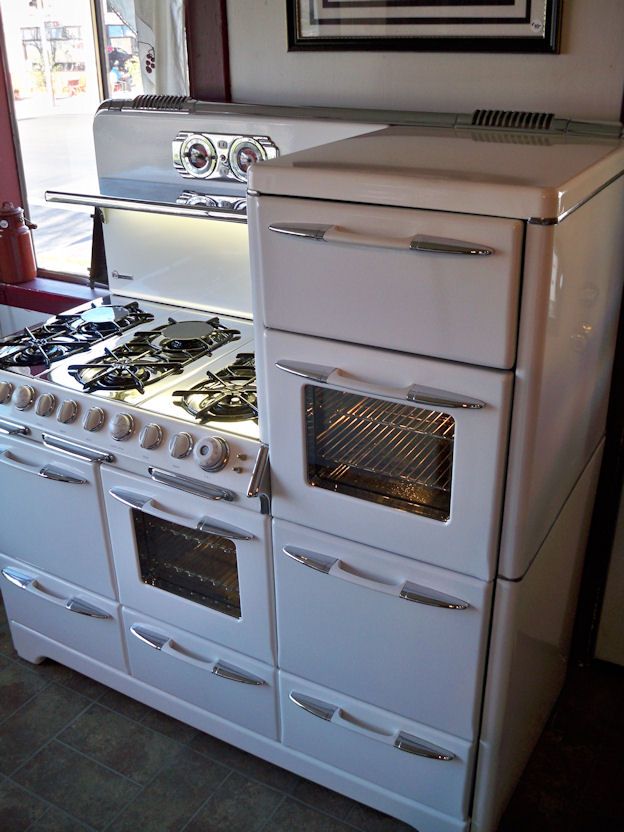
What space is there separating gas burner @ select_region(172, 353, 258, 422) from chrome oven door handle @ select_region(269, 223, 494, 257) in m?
0.48

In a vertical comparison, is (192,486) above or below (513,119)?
below

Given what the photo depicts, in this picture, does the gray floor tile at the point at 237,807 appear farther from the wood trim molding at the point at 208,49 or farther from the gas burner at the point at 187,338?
Result: the wood trim molding at the point at 208,49

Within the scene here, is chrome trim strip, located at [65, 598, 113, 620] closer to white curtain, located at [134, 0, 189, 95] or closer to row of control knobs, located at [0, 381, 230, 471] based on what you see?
row of control knobs, located at [0, 381, 230, 471]

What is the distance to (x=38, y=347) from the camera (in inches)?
87.9

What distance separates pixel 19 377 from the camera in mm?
2074

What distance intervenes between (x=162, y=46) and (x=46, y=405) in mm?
1152

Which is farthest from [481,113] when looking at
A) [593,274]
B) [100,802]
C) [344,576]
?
[100,802]

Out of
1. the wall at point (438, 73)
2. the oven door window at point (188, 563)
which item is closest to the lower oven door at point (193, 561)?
the oven door window at point (188, 563)

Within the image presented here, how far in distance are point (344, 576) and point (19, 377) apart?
38.1 inches

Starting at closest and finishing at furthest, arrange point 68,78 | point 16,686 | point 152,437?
point 152,437
point 16,686
point 68,78

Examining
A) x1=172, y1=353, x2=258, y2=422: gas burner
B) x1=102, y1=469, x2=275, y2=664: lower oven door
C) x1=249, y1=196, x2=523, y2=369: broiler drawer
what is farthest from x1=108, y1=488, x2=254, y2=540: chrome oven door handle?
x1=249, y1=196, x2=523, y2=369: broiler drawer

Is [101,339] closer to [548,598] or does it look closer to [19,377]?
[19,377]

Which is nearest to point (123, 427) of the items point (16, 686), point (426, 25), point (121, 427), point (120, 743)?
point (121, 427)

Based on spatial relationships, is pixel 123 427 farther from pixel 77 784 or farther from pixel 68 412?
pixel 77 784
